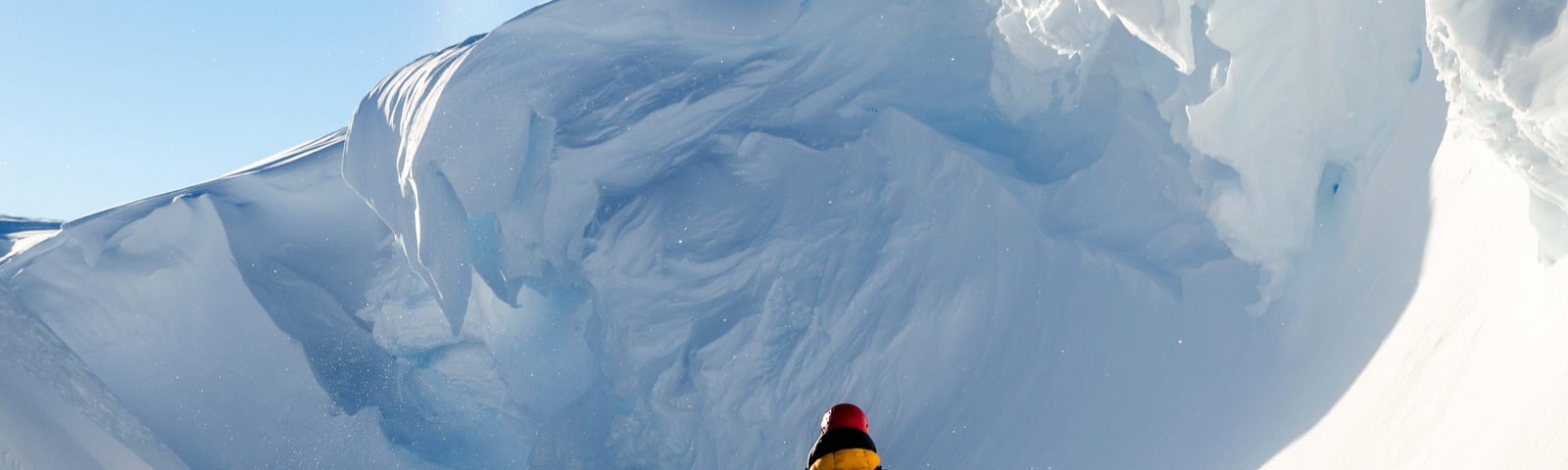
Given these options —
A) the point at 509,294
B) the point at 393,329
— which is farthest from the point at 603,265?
the point at 393,329

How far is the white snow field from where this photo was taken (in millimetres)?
3586

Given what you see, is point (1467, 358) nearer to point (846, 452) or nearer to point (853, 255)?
point (846, 452)

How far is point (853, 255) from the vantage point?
6.38 metres

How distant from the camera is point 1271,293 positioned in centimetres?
448

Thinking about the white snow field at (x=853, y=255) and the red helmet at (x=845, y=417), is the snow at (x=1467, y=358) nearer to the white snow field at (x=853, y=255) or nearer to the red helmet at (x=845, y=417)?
the white snow field at (x=853, y=255)

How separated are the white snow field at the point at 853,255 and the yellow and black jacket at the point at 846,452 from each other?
2012 mm

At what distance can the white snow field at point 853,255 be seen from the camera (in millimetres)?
3586

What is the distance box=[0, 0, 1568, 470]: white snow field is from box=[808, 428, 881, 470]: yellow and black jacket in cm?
201

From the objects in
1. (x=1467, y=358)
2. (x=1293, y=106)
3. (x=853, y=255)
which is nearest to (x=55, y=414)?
(x=853, y=255)

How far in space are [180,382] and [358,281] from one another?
5.64ft

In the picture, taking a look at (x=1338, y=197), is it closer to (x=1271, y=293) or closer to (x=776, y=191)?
(x=1271, y=293)

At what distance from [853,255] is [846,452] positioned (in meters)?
4.80

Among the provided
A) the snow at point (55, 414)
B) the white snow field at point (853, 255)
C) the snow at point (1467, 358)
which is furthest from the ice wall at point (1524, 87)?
the snow at point (55, 414)

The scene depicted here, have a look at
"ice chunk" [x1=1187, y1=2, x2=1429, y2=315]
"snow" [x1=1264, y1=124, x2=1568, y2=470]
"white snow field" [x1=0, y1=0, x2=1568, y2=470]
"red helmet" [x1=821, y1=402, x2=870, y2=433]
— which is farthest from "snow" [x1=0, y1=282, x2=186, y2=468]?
"ice chunk" [x1=1187, y1=2, x2=1429, y2=315]
